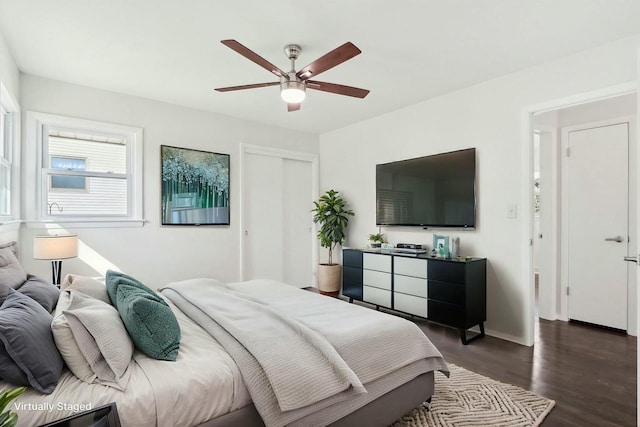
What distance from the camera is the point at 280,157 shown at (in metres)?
5.00

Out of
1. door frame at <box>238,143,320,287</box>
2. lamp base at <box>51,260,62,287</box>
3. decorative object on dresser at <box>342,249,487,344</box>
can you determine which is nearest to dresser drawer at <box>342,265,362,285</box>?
decorative object on dresser at <box>342,249,487,344</box>

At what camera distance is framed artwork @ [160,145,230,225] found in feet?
13.1

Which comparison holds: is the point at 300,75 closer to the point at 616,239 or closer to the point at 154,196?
the point at 154,196

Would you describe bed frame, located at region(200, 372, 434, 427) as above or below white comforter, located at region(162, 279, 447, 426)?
below

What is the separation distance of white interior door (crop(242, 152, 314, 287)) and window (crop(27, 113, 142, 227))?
1378mm

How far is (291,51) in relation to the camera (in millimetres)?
2633

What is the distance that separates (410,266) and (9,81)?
390cm

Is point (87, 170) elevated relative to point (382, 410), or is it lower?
elevated

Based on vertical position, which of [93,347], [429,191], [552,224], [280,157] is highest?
[280,157]

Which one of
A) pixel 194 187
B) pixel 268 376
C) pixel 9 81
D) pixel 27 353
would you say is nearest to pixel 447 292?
pixel 268 376

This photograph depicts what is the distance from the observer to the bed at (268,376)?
1.24m

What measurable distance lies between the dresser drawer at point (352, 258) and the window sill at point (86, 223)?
2.40 metres

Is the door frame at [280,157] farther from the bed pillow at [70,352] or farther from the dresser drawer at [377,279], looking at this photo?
the bed pillow at [70,352]

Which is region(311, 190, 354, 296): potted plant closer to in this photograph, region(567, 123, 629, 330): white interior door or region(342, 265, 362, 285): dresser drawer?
region(342, 265, 362, 285): dresser drawer
